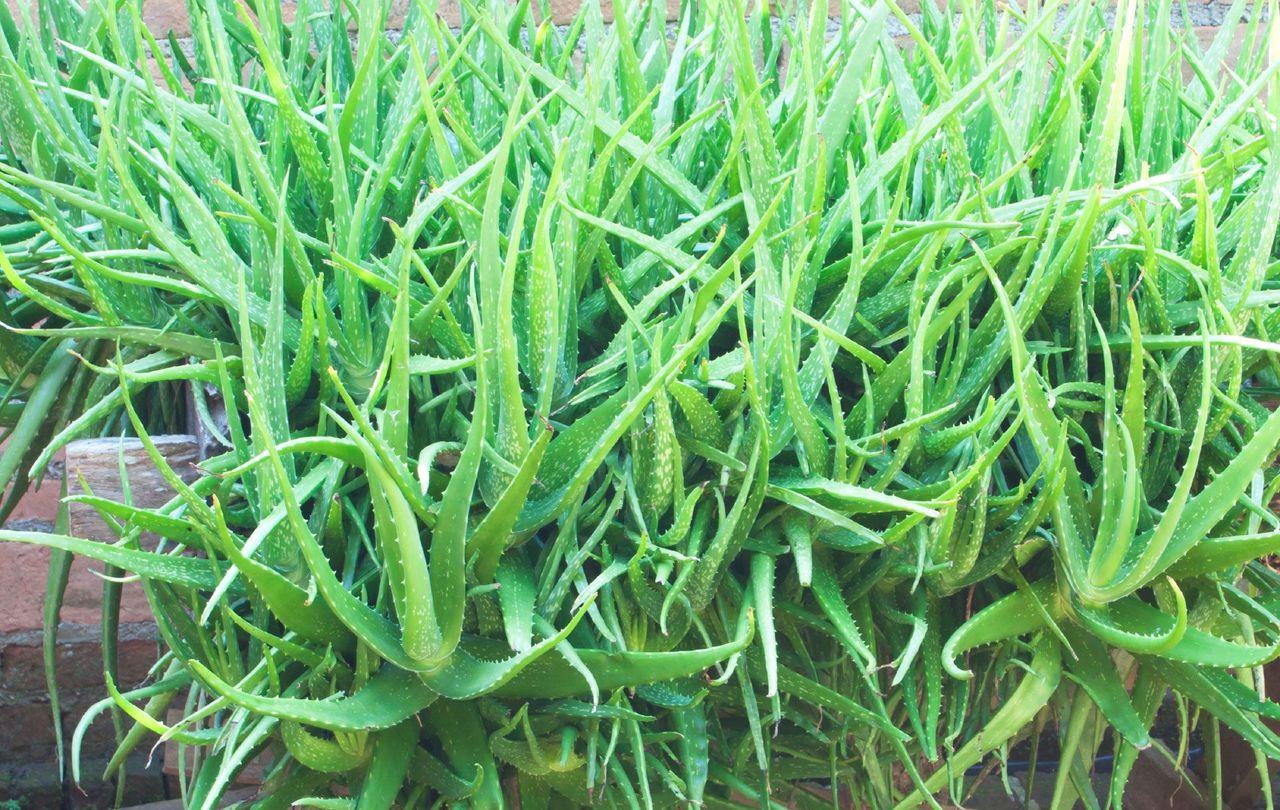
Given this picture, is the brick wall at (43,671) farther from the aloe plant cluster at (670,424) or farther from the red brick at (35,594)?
the aloe plant cluster at (670,424)

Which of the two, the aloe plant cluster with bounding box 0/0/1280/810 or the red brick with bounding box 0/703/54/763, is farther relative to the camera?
the red brick with bounding box 0/703/54/763

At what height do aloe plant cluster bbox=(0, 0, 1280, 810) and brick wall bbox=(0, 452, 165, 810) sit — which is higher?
aloe plant cluster bbox=(0, 0, 1280, 810)

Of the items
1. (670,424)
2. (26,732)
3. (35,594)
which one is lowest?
(26,732)

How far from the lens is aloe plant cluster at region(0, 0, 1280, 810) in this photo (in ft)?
1.62

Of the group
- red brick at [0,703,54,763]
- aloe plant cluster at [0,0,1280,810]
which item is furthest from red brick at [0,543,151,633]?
aloe plant cluster at [0,0,1280,810]

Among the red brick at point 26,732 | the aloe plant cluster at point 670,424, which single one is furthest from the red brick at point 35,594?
the aloe plant cluster at point 670,424

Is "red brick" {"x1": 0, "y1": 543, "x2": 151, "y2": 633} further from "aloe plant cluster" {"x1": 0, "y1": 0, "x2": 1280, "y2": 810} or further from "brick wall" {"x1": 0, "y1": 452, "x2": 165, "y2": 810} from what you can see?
"aloe plant cluster" {"x1": 0, "y1": 0, "x2": 1280, "y2": 810}

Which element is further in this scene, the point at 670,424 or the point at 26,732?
→ the point at 26,732

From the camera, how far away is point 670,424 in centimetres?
50

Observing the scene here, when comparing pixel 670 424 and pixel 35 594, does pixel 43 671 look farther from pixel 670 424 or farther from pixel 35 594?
pixel 670 424

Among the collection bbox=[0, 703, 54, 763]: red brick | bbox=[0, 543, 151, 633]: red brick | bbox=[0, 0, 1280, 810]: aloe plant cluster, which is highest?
bbox=[0, 0, 1280, 810]: aloe plant cluster

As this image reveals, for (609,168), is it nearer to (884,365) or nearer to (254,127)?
(884,365)

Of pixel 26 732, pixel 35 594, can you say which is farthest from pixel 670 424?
pixel 26 732

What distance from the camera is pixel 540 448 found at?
0.44 metres
